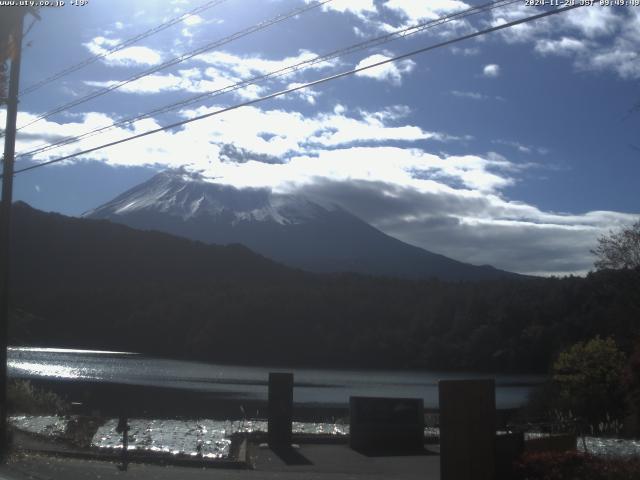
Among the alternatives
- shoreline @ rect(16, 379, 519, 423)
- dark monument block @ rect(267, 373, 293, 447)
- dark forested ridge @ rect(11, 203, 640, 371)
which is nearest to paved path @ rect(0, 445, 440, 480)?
dark monument block @ rect(267, 373, 293, 447)

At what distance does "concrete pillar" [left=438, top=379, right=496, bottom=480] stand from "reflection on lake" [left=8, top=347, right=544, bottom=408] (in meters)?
32.7

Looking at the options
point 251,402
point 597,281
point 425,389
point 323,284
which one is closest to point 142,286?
point 323,284

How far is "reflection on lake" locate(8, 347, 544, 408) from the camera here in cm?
5100

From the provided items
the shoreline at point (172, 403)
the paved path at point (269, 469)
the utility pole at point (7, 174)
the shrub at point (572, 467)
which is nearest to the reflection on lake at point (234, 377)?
the shoreline at point (172, 403)

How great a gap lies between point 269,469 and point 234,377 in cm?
5026

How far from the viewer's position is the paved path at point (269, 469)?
14414mm

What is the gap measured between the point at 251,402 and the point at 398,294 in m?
53.4

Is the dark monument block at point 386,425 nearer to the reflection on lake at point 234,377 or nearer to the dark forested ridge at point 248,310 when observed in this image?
the reflection on lake at point 234,377

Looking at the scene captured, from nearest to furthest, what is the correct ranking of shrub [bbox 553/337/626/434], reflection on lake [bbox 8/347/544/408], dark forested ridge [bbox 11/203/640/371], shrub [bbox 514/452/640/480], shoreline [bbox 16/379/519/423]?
shrub [bbox 514/452/640/480] < shrub [bbox 553/337/626/434] < shoreline [bbox 16/379/519/423] < reflection on lake [bbox 8/347/544/408] < dark forested ridge [bbox 11/203/640/371]

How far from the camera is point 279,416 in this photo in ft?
65.8

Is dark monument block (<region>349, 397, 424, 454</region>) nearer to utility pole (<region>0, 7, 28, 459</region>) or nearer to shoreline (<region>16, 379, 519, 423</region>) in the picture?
utility pole (<region>0, 7, 28, 459</region>)

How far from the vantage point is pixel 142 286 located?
314 ft

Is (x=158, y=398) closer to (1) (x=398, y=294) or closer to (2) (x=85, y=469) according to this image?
(2) (x=85, y=469)

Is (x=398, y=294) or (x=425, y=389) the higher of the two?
(x=398, y=294)
